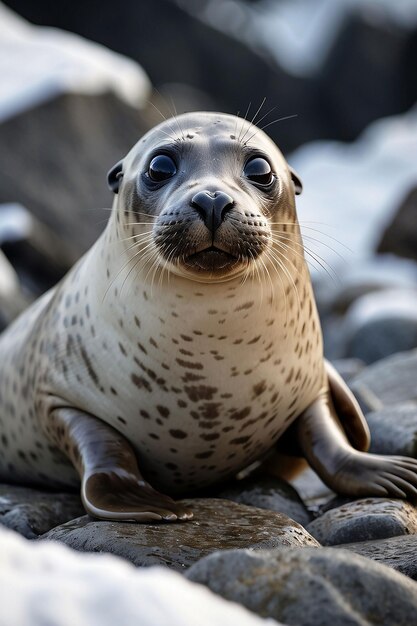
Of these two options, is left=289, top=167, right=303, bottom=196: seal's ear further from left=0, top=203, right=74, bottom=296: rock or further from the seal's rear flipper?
left=0, top=203, right=74, bottom=296: rock

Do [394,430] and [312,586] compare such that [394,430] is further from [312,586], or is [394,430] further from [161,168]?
[312,586]

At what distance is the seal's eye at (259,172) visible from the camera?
3.69m

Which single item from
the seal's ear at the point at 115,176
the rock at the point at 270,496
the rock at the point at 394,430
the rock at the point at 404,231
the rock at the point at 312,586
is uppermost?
the rock at the point at 312,586

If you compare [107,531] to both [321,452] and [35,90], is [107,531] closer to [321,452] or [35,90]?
[321,452]

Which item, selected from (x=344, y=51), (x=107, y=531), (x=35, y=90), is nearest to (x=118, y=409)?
(x=107, y=531)

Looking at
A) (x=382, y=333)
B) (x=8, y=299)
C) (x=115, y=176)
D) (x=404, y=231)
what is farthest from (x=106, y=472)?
(x=404, y=231)

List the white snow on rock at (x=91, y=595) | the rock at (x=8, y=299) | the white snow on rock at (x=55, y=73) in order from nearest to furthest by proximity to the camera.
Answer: the white snow on rock at (x=91, y=595) → the rock at (x=8, y=299) → the white snow on rock at (x=55, y=73)

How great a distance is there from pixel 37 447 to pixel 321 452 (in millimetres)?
1106

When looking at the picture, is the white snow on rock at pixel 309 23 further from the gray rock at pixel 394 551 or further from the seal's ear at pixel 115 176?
the gray rock at pixel 394 551

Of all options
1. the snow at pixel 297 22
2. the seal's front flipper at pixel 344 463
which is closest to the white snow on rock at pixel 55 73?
the seal's front flipper at pixel 344 463

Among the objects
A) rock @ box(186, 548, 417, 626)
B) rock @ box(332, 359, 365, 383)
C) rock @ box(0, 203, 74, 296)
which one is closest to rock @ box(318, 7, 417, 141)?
rock @ box(0, 203, 74, 296)

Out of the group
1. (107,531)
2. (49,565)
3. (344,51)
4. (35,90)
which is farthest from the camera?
(344,51)

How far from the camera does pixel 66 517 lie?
12.6 ft

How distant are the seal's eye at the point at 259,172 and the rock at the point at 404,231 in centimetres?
813
